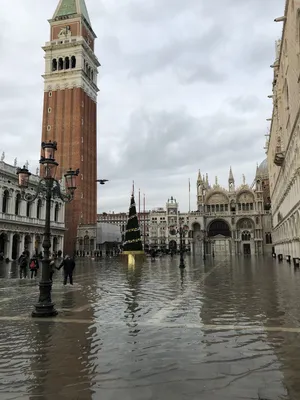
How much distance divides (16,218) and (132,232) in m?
15.0

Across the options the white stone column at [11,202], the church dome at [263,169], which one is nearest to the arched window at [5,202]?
the white stone column at [11,202]

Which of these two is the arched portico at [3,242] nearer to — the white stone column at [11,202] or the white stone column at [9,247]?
the white stone column at [9,247]

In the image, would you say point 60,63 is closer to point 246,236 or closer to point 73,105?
point 73,105

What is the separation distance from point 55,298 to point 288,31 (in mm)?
23791

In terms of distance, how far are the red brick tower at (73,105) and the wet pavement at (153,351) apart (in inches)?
2104

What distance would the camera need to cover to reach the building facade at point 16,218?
139 feet

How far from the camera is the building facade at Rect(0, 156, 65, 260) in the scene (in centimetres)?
4244

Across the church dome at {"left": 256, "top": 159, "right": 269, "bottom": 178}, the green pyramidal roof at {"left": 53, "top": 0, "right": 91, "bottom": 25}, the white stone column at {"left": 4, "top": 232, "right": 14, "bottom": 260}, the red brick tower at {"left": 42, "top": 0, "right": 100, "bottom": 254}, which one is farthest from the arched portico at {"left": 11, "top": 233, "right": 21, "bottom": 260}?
the church dome at {"left": 256, "top": 159, "right": 269, "bottom": 178}

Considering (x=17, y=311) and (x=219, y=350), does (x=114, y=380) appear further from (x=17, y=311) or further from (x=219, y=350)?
(x=17, y=311)

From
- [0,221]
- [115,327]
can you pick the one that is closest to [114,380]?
[115,327]

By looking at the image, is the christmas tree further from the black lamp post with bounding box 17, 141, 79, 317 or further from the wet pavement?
the wet pavement

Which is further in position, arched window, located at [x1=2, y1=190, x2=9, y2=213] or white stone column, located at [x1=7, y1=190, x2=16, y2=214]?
white stone column, located at [x1=7, y1=190, x2=16, y2=214]

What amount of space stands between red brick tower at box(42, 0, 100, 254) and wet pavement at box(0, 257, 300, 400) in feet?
175

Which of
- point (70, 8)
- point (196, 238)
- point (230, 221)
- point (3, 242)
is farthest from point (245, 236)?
point (70, 8)
